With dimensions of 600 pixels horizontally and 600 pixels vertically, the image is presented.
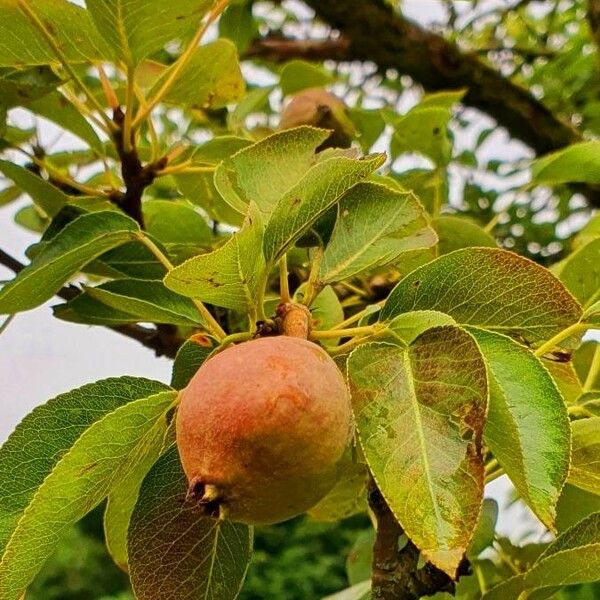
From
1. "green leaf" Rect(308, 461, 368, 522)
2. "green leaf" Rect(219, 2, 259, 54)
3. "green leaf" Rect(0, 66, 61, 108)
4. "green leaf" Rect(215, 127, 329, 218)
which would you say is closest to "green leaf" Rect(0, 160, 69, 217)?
"green leaf" Rect(0, 66, 61, 108)

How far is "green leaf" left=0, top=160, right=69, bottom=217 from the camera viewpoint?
685mm

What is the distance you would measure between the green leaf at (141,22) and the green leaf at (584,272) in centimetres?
33

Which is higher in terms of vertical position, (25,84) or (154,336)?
(25,84)

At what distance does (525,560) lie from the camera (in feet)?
3.10

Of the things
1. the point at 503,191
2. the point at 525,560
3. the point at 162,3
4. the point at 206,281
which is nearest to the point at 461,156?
the point at 503,191

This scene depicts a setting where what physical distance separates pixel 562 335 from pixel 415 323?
0.33 ft

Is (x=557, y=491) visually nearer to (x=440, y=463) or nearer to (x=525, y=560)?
(x=440, y=463)

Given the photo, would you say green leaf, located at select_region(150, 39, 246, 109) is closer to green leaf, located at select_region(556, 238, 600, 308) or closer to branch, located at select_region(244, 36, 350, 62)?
green leaf, located at select_region(556, 238, 600, 308)

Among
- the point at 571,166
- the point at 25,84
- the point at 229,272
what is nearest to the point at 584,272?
the point at 571,166

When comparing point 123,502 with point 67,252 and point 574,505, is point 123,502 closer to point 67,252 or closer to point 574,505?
point 67,252

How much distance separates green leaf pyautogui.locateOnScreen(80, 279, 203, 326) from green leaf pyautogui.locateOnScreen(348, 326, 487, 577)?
0.54 ft

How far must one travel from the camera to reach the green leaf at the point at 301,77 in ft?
3.34

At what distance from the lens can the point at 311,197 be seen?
1.57 ft

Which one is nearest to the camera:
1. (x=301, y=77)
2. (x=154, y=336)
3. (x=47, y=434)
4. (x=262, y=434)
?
(x=262, y=434)
